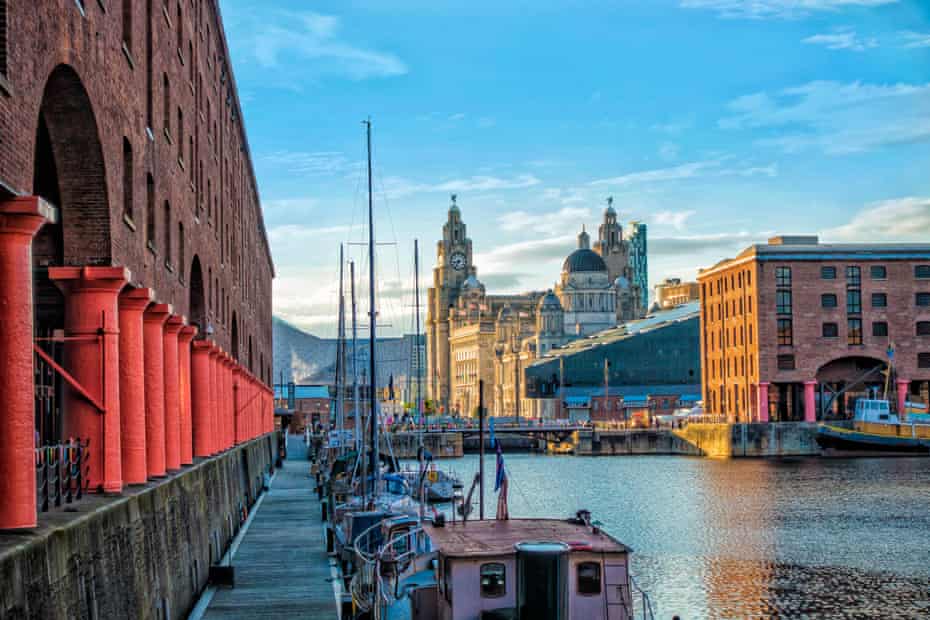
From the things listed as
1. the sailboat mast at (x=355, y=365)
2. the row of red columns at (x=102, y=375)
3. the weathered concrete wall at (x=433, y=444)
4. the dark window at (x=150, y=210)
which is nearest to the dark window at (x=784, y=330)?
the weathered concrete wall at (x=433, y=444)

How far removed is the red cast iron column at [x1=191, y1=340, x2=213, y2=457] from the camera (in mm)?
39750

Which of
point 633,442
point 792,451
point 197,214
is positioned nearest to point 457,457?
point 633,442

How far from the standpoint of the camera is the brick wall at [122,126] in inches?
680

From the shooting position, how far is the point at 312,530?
52.2m

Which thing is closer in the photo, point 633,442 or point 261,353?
point 261,353

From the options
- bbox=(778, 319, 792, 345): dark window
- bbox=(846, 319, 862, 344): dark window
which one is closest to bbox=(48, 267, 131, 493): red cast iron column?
bbox=(778, 319, 792, 345): dark window

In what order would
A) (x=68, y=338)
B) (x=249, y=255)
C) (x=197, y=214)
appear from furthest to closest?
1. (x=249, y=255)
2. (x=197, y=214)
3. (x=68, y=338)

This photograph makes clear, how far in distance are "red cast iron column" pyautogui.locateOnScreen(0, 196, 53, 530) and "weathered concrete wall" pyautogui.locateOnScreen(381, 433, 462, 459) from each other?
12558cm

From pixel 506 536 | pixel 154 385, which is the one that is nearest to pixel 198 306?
pixel 154 385

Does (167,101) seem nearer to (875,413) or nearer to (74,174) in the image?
(74,174)

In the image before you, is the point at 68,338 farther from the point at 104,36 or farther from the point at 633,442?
the point at 633,442

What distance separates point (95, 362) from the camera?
861 inches

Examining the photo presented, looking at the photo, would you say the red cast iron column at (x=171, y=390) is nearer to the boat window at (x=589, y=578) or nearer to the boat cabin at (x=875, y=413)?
the boat window at (x=589, y=578)

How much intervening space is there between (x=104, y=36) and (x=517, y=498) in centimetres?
6160
